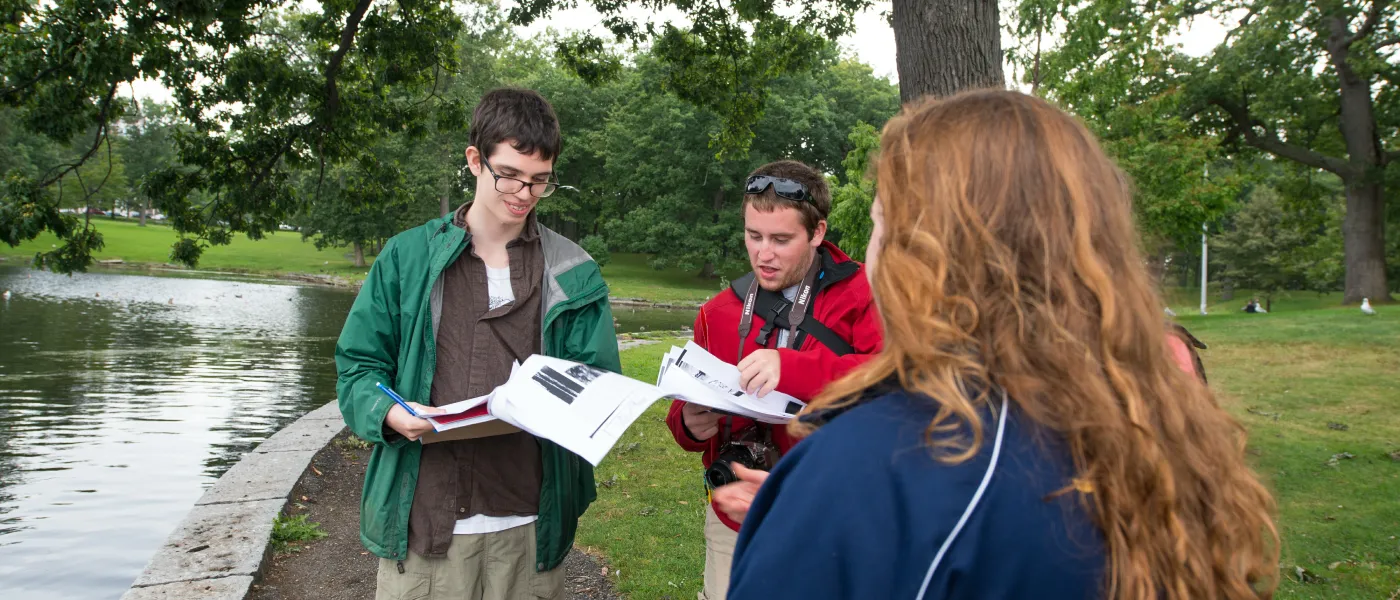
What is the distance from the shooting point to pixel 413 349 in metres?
2.84

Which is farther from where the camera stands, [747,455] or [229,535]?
[229,535]

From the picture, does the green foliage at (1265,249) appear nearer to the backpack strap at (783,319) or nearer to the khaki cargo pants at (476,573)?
the backpack strap at (783,319)

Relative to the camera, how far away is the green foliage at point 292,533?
5.34 meters

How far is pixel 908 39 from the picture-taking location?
16.5 feet

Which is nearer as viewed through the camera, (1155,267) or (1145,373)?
(1145,373)

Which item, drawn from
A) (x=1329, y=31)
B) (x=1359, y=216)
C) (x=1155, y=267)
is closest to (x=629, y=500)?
(x=1155, y=267)

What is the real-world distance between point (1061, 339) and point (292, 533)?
5.40m

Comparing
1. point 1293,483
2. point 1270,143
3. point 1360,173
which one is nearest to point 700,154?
point 1270,143

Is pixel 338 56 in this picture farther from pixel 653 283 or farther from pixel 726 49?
pixel 653 283

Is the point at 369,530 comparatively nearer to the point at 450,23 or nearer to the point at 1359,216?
the point at 450,23

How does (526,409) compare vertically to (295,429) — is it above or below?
above

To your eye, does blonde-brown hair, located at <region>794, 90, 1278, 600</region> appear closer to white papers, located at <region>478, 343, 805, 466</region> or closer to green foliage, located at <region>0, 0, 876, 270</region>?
white papers, located at <region>478, 343, 805, 466</region>

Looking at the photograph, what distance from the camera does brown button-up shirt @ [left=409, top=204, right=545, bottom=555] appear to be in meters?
2.84

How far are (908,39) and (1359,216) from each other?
91.5ft
